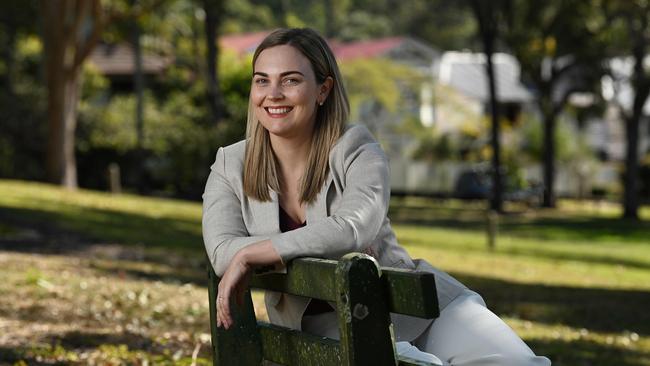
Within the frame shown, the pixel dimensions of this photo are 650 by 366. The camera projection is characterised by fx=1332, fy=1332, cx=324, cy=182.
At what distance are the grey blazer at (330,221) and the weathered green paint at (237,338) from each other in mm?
77

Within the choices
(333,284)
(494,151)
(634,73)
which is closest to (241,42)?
(494,151)

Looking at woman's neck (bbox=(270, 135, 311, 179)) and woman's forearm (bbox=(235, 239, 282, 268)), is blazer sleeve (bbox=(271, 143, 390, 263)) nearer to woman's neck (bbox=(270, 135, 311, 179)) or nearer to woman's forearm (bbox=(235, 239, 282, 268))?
woman's forearm (bbox=(235, 239, 282, 268))

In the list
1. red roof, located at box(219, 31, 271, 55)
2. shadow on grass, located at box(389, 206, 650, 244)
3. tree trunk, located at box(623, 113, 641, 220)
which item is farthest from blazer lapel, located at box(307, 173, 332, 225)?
red roof, located at box(219, 31, 271, 55)

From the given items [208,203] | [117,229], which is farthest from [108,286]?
[117,229]

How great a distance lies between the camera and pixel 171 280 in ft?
42.6

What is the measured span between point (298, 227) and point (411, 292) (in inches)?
36.7

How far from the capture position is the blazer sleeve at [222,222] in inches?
162

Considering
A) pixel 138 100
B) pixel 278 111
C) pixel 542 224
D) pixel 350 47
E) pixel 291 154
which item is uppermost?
pixel 278 111

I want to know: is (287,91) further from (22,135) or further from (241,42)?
(241,42)

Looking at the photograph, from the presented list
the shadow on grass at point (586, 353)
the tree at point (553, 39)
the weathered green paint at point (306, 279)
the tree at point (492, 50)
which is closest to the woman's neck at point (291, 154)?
the weathered green paint at point (306, 279)

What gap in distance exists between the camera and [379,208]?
158 inches

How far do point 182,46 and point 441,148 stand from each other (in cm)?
1137

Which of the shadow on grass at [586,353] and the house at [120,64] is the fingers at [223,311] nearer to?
the shadow on grass at [586,353]

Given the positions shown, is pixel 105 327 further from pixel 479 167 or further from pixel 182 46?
pixel 182 46
